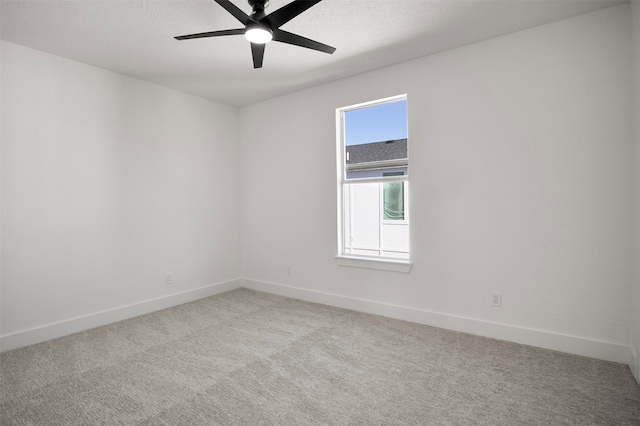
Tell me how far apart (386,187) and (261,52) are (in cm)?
192

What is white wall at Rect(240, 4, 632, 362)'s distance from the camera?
2.46 metres

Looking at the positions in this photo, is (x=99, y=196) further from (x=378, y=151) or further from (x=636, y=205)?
(x=636, y=205)

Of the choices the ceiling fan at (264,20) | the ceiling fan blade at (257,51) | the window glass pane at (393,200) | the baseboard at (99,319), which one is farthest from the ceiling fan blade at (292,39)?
the baseboard at (99,319)

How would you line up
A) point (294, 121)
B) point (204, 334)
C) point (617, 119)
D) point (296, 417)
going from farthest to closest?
point (294, 121) → point (204, 334) → point (617, 119) → point (296, 417)

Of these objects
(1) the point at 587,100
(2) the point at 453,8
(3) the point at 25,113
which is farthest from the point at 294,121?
(1) the point at 587,100

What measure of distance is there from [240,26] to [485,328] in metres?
3.33

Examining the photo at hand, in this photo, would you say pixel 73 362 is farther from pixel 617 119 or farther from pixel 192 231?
pixel 617 119

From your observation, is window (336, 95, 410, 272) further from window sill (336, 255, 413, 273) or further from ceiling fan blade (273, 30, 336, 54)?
ceiling fan blade (273, 30, 336, 54)

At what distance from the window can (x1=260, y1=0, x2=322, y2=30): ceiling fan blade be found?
1.77 m

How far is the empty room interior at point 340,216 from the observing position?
7.11ft

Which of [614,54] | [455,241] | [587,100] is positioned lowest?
[455,241]

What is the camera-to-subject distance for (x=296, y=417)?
187cm

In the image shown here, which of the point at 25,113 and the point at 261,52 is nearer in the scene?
the point at 261,52

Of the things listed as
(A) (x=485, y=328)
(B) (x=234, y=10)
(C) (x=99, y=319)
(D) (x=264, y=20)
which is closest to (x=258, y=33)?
(D) (x=264, y=20)
